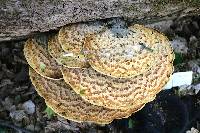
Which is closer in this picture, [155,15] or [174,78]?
[155,15]

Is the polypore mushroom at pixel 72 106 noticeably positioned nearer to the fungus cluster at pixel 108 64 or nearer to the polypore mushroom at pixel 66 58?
the fungus cluster at pixel 108 64

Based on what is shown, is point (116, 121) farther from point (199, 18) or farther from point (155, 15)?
point (199, 18)

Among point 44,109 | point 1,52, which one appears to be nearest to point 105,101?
point 44,109

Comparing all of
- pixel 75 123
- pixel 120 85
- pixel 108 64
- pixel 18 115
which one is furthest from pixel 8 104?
pixel 108 64

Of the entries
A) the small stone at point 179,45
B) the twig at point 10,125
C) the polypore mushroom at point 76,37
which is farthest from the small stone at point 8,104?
the small stone at point 179,45

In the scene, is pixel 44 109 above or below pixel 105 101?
below

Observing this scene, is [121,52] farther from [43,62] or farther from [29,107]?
[29,107]

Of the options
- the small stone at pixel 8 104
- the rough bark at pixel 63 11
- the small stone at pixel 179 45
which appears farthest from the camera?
the small stone at pixel 179 45
